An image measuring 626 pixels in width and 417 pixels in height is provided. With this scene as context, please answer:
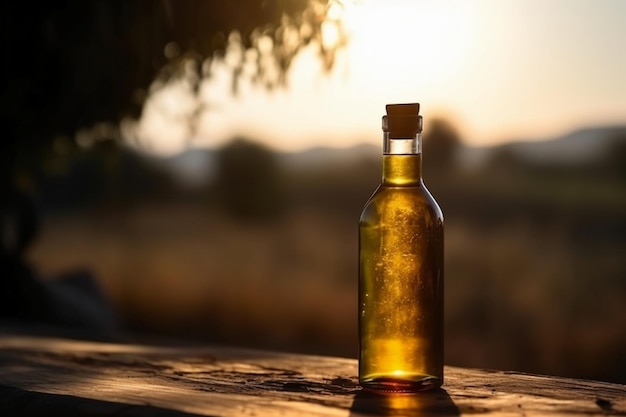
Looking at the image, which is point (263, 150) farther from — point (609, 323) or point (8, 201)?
point (8, 201)

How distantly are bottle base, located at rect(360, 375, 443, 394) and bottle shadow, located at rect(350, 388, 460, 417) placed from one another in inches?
0.4

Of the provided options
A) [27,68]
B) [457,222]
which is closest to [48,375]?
[27,68]

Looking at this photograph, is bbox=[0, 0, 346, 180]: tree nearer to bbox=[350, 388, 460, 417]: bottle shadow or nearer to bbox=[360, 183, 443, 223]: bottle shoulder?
bbox=[360, 183, 443, 223]: bottle shoulder

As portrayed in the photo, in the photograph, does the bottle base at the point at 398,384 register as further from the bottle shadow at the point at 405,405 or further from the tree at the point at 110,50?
the tree at the point at 110,50

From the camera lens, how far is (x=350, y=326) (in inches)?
381

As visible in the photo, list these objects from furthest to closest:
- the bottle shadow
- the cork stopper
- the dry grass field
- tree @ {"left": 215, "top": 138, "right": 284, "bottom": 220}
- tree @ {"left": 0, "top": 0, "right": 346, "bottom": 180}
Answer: tree @ {"left": 215, "top": 138, "right": 284, "bottom": 220}
the dry grass field
tree @ {"left": 0, "top": 0, "right": 346, "bottom": 180}
the cork stopper
the bottle shadow

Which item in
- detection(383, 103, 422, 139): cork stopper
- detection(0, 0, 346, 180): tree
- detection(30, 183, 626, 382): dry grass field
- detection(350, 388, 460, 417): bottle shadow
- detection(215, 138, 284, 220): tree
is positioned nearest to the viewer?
detection(350, 388, 460, 417): bottle shadow

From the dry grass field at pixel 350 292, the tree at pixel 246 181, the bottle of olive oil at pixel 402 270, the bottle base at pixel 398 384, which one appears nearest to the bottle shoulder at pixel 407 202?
the bottle of olive oil at pixel 402 270

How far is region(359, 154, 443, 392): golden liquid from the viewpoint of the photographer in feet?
4.04

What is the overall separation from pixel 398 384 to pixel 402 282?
0.47ft

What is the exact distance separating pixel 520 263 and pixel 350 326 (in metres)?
2.51

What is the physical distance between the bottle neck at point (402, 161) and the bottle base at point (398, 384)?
0.27 metres

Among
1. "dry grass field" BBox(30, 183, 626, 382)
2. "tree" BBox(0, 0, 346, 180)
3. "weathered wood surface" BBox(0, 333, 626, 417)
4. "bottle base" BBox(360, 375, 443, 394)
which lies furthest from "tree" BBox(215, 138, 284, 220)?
"bottle base" BBox(360, 375, 443, 394)

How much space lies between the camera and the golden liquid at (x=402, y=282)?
1.23 m
